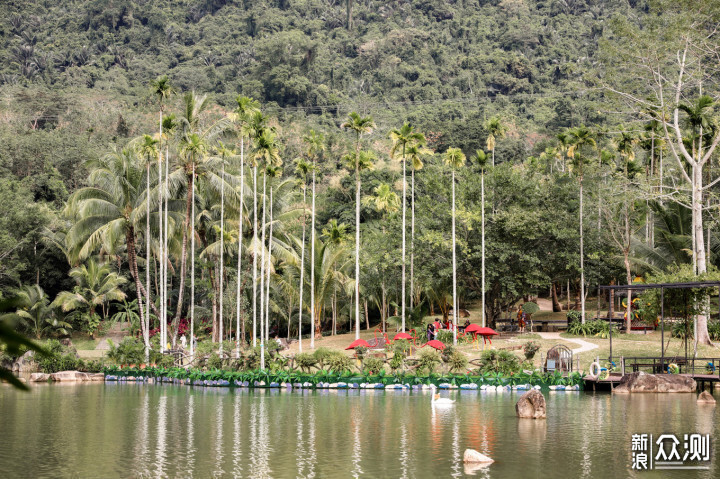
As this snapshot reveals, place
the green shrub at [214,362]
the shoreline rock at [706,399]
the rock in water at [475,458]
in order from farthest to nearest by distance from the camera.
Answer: the green shrub at [214,362] → the shoreline rock at [706,399] → the rock in water at [475,458]

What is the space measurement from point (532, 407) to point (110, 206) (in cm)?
2815

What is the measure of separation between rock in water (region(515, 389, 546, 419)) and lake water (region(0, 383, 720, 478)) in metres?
0.44

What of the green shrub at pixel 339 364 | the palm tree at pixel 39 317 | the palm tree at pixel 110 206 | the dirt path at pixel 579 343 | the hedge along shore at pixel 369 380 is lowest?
the hedge along shore at pixel 369 380

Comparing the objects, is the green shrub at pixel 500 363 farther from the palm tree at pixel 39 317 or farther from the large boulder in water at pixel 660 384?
the palm tree at pixel 39 317

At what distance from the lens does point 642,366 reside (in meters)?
31.7

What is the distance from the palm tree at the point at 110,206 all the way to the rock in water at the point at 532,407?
2465 centimetres

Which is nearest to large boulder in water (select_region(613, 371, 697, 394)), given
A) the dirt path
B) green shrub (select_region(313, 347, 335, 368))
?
the dirt path

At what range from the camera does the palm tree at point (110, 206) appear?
4072 cm

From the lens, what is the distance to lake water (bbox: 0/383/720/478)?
14984 millimetres

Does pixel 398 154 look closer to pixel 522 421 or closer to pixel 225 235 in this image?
pixel 225 235

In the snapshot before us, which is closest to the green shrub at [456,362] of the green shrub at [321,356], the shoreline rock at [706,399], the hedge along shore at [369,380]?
the hedge along shore at [369,380]

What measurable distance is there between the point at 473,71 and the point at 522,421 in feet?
395

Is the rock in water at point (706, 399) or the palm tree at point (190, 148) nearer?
the rock in water at point (706, 399)

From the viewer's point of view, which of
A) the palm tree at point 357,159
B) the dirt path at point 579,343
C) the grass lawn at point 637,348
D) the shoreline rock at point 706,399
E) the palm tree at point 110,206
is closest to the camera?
the shoreline rock at point 706,399
